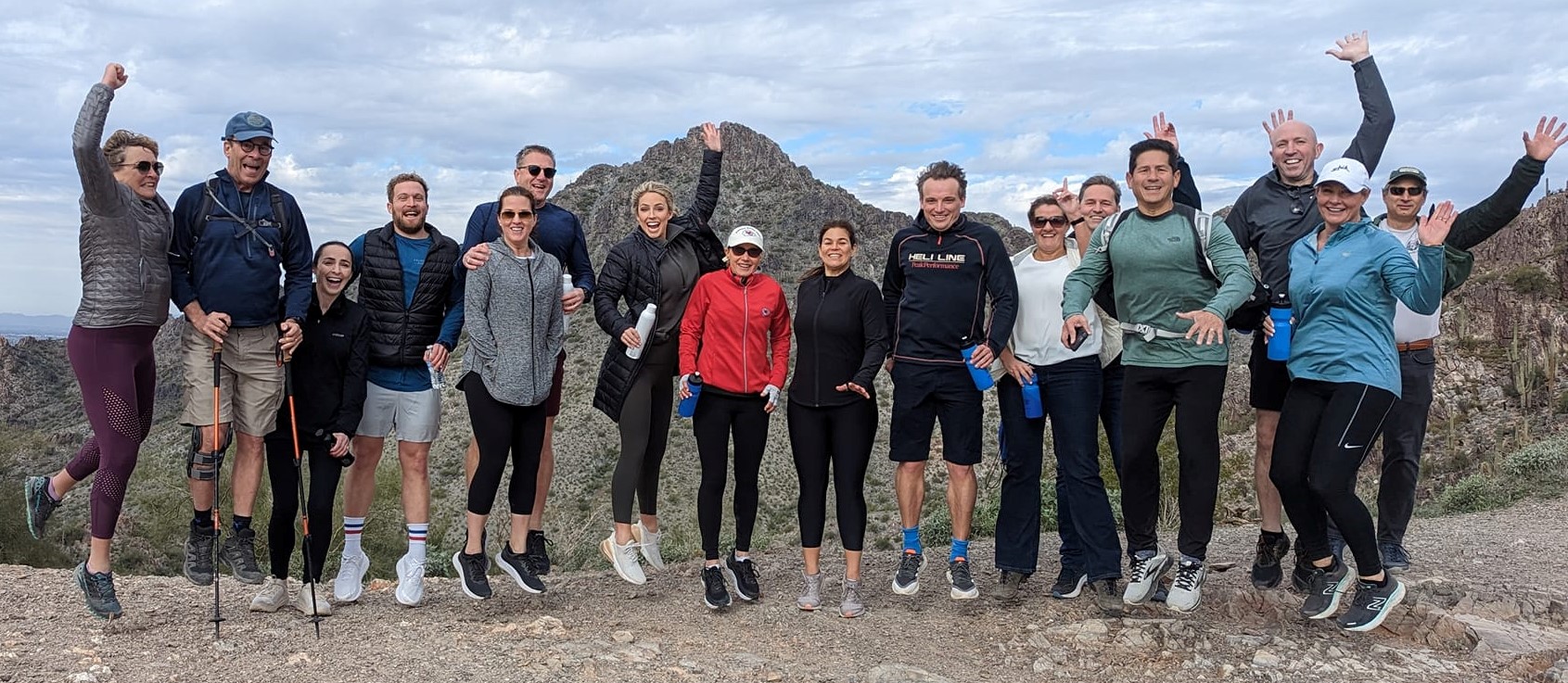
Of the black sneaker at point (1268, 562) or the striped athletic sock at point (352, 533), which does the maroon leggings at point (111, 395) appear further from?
the black sneaker at point (1268, 562)

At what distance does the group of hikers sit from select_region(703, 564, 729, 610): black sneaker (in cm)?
2

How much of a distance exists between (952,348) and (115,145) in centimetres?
480

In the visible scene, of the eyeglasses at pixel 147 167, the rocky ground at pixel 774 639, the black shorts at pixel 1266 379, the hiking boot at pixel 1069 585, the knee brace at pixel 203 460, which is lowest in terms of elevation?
the rocky ground at pixel 774 639

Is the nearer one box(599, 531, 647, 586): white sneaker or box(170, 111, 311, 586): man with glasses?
→ box(170, 111, 311, 586): man with glasses

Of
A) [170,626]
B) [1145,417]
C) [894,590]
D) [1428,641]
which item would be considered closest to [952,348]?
[1145,417]

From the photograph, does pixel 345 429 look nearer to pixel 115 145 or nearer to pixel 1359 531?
pixel 115 145

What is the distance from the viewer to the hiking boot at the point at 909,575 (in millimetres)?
6254

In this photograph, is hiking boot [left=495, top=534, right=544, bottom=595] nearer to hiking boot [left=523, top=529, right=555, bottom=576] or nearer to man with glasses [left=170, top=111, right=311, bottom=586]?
hiking boot [left=523, top=529, right=555, bottom=576]

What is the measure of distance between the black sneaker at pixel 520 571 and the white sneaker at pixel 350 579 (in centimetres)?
80

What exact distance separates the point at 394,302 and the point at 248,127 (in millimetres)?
1247

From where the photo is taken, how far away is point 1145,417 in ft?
17.9

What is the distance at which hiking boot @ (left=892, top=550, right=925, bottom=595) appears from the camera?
246 inches

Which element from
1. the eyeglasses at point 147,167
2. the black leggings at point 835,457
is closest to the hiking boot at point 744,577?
the black leggings at point 835,457

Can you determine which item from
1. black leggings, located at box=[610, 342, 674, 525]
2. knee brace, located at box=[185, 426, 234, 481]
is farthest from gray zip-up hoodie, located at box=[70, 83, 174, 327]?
black leggings, located at box=[610, 342, 674, 525]
